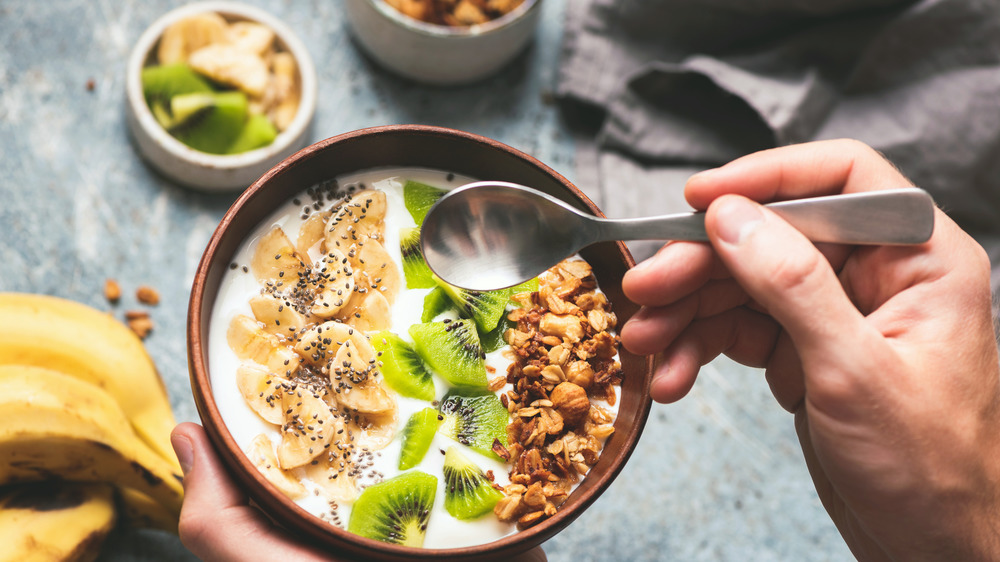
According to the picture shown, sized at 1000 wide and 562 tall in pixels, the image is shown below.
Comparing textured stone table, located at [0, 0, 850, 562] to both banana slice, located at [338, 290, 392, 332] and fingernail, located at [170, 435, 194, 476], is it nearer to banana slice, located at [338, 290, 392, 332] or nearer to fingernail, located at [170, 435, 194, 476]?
fingernail, located at [170, 435, 194, 476]

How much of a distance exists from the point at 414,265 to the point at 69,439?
1.96ft

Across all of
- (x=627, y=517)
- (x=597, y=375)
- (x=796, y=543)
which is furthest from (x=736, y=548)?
(x=597, y=375)

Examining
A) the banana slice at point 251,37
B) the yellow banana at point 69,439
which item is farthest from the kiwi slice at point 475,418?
the banana slice at point 251,37

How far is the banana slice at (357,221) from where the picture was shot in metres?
1.16

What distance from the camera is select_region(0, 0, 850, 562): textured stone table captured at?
1651 millimetres

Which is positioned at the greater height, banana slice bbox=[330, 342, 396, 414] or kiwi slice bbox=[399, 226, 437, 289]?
kiwi slice bbox=[399, 226, 437, 289]

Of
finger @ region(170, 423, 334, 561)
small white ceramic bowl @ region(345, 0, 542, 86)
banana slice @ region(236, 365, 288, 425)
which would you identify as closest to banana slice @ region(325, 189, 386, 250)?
banana slice @ region(236, 365, 288, 425)

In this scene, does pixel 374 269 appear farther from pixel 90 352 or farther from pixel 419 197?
pixel 90 352

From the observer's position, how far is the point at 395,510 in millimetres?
1042

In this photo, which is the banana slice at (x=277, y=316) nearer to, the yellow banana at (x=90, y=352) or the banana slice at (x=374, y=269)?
the banana slice at (x=374, y=269)

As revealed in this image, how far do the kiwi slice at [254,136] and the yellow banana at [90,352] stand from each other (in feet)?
1.49

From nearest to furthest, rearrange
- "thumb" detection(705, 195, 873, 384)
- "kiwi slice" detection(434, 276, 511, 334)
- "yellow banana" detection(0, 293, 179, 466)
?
1. "thumb" detection(705, 195, 873, 384)
2. "kiwi slice" detection(434, 276, 511, 334)
3. "yellow banana" detection(0, 293, 179, 466)

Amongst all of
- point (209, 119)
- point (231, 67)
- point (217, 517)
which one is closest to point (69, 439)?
point (217, 517)

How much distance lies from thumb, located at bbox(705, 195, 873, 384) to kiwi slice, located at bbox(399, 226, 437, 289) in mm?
447
